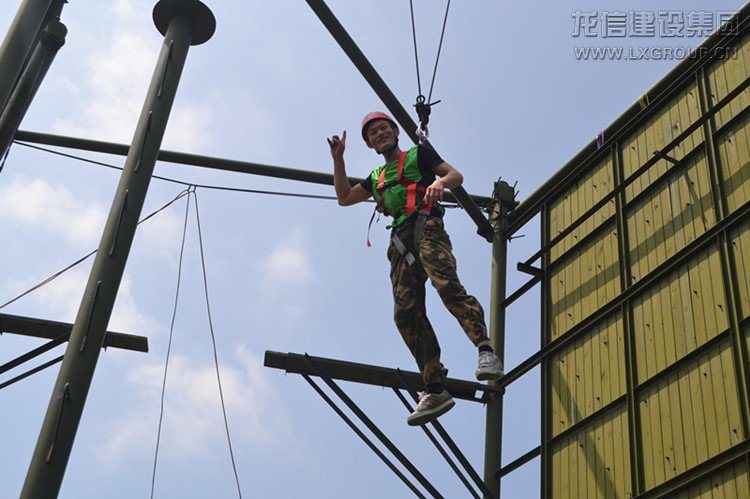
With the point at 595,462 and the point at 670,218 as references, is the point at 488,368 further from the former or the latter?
the point at 670,218

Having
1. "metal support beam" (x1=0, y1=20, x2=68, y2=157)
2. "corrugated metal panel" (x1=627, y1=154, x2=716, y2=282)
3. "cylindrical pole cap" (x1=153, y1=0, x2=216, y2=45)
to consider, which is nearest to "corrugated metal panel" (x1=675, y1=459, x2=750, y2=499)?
"corrugated metal panel" (x1=627, y1=154, x2=716, y2=282)

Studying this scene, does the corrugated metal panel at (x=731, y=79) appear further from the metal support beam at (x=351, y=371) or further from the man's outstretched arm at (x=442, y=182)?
the metal support beam at (x=351, y=371)

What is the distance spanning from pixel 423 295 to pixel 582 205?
4.53 m

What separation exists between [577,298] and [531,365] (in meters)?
1.02

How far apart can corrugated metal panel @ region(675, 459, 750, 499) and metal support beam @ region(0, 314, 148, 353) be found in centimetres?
629

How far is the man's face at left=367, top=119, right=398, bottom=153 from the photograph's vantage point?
27.5 feet

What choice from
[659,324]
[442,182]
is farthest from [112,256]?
[659,324]

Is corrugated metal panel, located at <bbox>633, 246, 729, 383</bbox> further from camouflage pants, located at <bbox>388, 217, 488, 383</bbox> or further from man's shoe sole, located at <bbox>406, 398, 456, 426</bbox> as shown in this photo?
man's shoe sole, located at <bbox>406, 398, 456, 426</bbox>

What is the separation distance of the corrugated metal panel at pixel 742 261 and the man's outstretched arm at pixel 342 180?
3.66 meters

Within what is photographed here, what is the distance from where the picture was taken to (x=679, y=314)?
9805mm

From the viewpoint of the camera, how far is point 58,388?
15.0 feet

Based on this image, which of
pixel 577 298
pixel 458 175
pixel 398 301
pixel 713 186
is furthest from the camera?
pixel 577 298

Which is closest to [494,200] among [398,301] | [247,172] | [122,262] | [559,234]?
[559,234]

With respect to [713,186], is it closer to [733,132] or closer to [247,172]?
[733,132]
